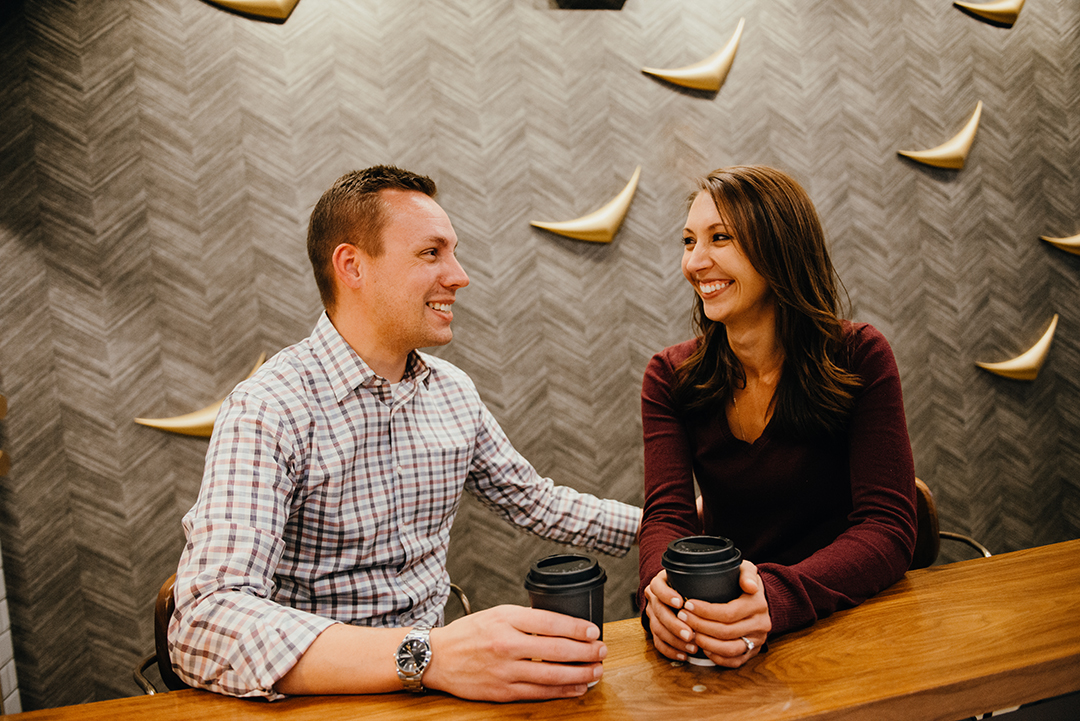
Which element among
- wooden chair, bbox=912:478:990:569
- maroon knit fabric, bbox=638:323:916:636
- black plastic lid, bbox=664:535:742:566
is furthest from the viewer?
wooden chair, bbox=912:478:990:569

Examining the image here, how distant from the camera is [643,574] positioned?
123cm

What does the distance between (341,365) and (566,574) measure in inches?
29.2

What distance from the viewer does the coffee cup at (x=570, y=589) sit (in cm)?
85

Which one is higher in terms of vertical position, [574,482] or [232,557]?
[232,557]

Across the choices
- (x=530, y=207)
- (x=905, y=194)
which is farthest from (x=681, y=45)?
(x=905, y=194)

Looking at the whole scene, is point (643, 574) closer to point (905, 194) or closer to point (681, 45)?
point (681, 45)

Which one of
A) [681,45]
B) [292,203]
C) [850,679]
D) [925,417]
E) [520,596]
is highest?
[681,45]

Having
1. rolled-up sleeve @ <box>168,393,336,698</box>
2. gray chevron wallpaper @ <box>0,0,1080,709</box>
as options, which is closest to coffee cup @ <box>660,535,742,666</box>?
rolled-up sleeve @ <box>168,393,336,698</box>

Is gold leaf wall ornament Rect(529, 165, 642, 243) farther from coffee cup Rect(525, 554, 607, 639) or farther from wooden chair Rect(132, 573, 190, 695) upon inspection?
coffee cup Rect(525, 554, 607, 639)

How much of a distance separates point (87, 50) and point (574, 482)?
240cm

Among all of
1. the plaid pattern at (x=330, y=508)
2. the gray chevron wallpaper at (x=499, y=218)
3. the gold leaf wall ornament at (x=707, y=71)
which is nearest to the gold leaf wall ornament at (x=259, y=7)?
the gray chevron wallpaper at (x=499, y=218)

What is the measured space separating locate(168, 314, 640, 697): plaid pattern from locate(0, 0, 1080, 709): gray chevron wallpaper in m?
1.01

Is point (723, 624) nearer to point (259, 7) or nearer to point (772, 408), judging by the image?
point (772, 408)

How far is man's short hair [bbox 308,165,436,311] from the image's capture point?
1.50 meters
